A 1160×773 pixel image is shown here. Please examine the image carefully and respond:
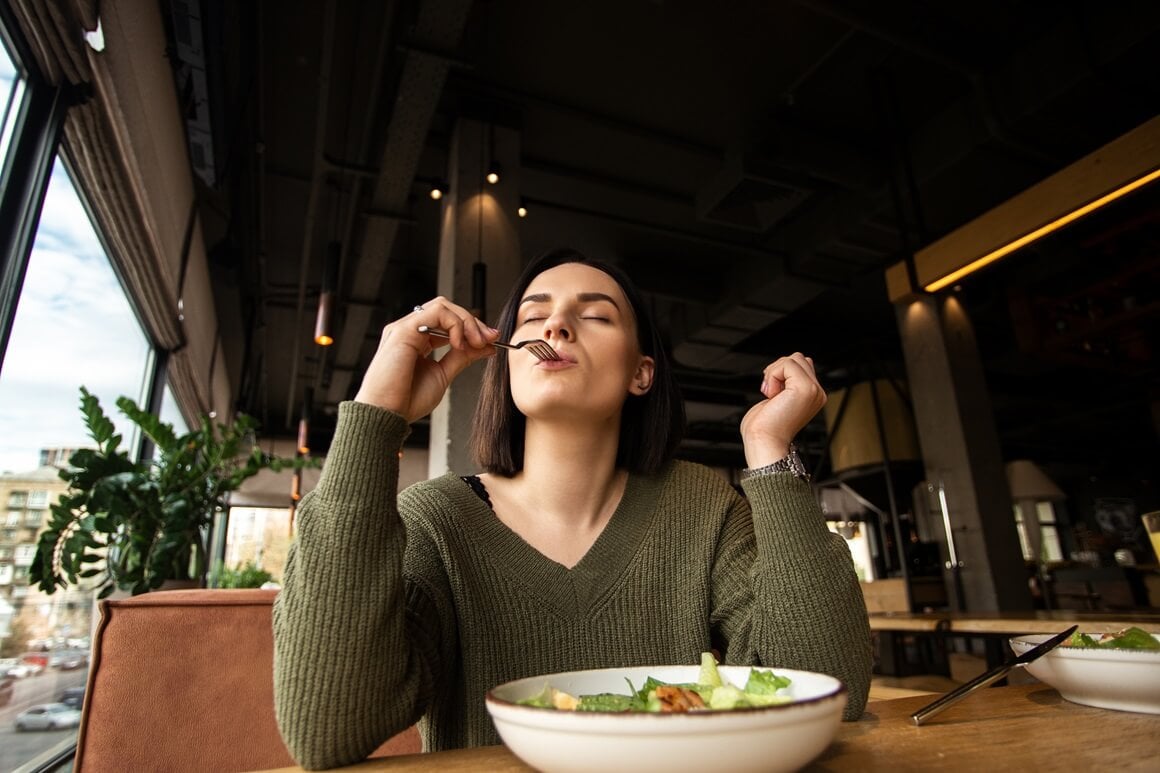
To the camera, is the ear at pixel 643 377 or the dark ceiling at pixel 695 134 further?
the dark ceiling at pixel 695 134

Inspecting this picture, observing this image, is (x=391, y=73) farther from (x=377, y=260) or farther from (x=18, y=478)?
(x=18, y=478)

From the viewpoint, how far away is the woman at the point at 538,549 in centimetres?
73

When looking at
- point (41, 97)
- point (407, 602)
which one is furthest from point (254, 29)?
point (407, 602)

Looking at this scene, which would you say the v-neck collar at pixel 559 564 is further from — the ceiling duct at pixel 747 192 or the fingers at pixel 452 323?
the ceiling duct at pixel 747 192

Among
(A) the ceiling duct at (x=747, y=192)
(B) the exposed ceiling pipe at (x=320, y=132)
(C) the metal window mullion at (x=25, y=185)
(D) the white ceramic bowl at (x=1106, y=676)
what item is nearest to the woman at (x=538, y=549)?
(D) the white ceramic bowl at (x=1106, y=676)

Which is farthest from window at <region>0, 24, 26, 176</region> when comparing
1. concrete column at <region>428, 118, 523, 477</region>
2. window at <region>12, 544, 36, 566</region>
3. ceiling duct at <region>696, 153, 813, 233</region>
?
ceiling duct at <region>696, 153, 813, 233</region>

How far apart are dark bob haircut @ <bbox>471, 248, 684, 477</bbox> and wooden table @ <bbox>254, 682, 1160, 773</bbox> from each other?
25.0 inches

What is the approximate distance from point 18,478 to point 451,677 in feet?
7.63

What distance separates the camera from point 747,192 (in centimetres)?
446

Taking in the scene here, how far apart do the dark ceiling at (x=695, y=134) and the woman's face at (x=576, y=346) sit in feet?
8.19

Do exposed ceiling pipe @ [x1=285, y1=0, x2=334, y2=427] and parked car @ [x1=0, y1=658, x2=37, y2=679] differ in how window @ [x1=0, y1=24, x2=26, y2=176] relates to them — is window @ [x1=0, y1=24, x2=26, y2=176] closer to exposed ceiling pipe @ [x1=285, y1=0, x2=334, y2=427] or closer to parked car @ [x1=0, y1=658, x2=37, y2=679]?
exposed ceiling pipe @ [x1=285, y1=0, x2=334, y2=427]

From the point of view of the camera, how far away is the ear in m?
1.34

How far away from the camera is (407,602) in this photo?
34.9 inches

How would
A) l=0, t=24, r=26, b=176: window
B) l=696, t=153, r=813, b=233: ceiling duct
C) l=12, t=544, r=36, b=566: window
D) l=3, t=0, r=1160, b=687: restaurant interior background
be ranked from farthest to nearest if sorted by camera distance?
l=696, t=153, r=813, b=233: ceiling duct < l=3, t=0, r=1160, b=687: restaurant interior background < l=12, t=544, r=36, b=566: window < l=0, t=24, r=26, b=176: window
